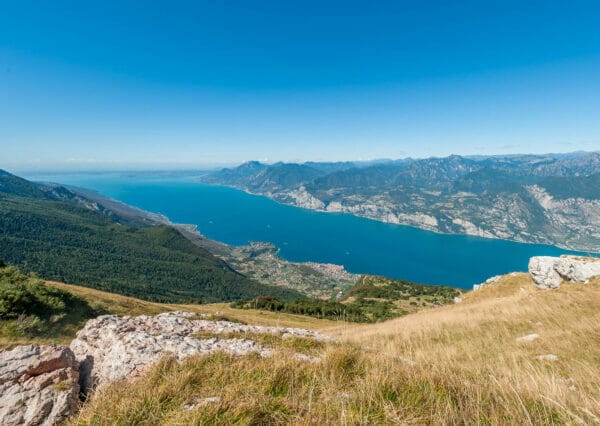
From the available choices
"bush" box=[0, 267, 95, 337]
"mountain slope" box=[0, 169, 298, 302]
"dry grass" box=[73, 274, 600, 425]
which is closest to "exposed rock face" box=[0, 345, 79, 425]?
"dry grass" box=[73, 274, 600, 425]

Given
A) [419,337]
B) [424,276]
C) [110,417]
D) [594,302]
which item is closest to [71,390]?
[110,417]

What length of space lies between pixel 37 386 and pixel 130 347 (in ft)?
6.36

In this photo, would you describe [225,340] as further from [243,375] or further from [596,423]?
[596,423]

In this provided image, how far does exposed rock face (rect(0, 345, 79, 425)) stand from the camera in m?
3.64

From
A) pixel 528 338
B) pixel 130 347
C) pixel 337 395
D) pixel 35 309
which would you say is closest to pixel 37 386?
pixel 130 347

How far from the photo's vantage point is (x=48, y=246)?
16575 cm

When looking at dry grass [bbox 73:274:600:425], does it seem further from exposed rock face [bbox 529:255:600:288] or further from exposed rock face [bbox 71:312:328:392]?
exposed rock face [bbox 529:255:600:288]

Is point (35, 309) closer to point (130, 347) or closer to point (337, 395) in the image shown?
point (130, 347)

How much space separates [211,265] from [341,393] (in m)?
195

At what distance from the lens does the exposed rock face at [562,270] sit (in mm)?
18547

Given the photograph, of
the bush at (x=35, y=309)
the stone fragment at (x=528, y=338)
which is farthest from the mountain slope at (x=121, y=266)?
the stone fragment at (x=528, y=338)

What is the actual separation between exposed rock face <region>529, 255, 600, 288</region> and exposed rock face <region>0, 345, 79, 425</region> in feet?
86.3

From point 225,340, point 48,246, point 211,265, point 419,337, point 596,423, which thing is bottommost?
point 211,265

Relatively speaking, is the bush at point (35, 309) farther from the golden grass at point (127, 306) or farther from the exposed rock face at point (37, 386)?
the exposed rock face at point (37, 386)
